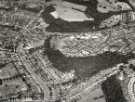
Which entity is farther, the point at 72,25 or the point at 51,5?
the point at 51,5

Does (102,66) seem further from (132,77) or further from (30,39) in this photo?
(30,39)

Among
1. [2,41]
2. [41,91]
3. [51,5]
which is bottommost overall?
[41,91]

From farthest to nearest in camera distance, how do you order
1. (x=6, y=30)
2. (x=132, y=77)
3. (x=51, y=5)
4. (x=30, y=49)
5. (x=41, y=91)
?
1. (x=51, y=5)
2. (x=6, y=30)
3. (x=30, y=49)
4. (x=132, y=77)
5. (x=41, y=91)

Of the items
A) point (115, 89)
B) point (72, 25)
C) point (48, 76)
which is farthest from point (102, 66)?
point (72, 25)

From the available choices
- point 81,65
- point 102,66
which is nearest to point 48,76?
point 81,65

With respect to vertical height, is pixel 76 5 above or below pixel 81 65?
above

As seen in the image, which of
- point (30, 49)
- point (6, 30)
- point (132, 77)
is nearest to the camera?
point (132, 77)
